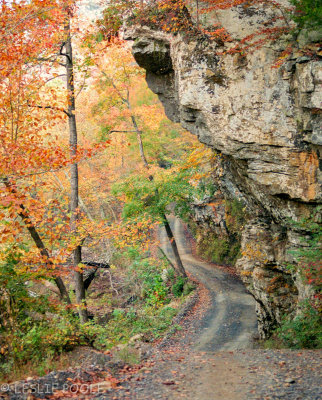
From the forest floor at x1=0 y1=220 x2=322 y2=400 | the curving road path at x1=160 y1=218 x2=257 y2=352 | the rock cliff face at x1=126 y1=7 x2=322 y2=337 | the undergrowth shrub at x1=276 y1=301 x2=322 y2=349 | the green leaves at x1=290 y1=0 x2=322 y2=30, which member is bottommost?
the curving road path at x1=160 y1=218 x2=257 y2=352

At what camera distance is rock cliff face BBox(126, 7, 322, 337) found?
36.0ft

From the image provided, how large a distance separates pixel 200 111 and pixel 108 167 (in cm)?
2276

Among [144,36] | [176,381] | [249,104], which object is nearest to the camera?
[176,381]

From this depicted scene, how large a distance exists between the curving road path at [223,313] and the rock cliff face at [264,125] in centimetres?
167

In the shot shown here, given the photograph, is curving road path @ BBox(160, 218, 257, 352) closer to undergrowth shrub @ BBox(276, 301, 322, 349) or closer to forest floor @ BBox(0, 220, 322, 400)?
undergrowth shrub @ BBox(276, 301, 322, 349)

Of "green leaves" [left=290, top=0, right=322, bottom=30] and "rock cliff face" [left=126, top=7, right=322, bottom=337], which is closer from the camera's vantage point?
"green leaves" [left=290, top=0, right=322, bottom=30]

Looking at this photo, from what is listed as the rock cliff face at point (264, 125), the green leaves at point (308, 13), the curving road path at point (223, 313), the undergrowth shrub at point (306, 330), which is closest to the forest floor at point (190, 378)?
the undergrowth shrub at point (306, 330)

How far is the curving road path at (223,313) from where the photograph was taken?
1488cm

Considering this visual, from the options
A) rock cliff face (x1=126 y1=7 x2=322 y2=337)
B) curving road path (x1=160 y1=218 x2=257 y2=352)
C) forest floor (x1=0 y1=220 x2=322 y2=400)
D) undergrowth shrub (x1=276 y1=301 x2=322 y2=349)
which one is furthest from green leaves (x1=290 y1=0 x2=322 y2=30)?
curving road path (x1=160 y1=218 x2=257 y2=352)

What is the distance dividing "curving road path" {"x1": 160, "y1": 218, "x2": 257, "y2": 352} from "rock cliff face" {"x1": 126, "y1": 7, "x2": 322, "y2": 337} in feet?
5.47

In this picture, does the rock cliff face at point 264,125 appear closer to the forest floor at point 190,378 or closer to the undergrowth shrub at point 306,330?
the undergrowth shrub at point 306,330

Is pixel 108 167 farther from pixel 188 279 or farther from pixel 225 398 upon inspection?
pixel 225 398

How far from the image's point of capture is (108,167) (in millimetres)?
34188

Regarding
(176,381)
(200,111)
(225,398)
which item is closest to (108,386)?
(176,381)
